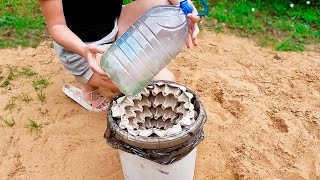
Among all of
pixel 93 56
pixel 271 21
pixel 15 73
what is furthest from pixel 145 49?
pixel 271 21

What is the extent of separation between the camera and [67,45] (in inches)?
85.3

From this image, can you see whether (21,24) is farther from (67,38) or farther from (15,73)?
(67,38)

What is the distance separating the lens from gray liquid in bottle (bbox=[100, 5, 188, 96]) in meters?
1.97

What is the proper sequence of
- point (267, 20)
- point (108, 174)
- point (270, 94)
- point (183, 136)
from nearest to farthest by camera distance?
point (183, 136) → point (108, 174) → point (270, 94) → point (267, 20)

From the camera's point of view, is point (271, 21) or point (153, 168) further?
point (271, 21)

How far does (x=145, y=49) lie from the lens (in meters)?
2.05

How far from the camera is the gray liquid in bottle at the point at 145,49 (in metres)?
1.97

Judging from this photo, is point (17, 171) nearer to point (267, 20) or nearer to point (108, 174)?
point (108, 174)

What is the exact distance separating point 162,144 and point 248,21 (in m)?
2.13

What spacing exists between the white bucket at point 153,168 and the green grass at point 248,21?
1.69 meters

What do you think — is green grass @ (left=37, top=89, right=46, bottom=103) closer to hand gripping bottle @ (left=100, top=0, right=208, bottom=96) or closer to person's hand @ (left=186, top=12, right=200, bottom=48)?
hand gripping bottle @ (left=100, top=0, right=208, bottom=96)

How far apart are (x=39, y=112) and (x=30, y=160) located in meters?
0.39

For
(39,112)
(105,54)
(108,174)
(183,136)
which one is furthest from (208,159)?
(39,112)

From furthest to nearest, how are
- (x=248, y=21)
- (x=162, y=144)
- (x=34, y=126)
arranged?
(x=248, y=21)
(x=34, y=126)
(x=162, y=144)
